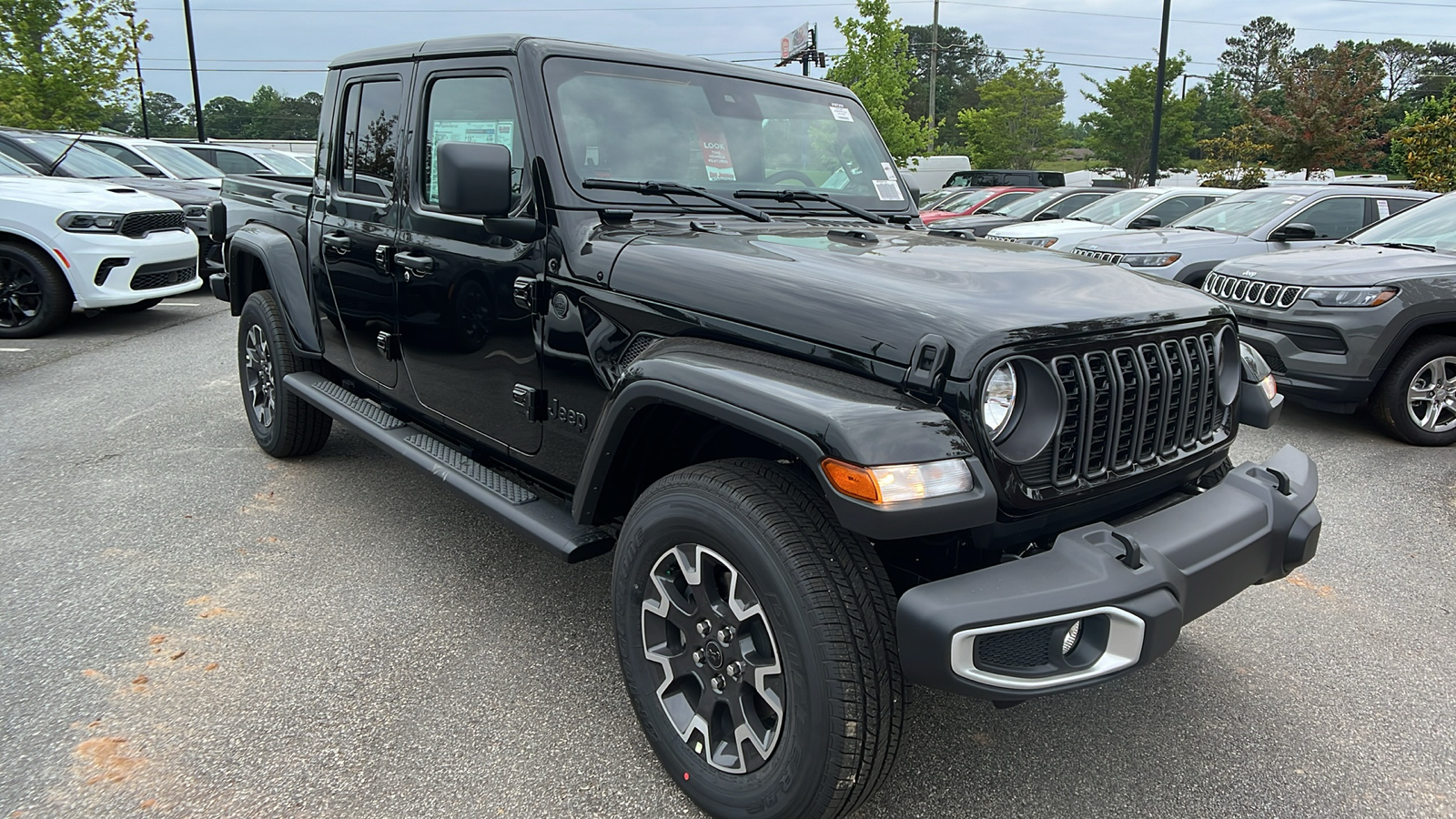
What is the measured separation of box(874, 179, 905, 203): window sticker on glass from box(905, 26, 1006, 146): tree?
2764 inches

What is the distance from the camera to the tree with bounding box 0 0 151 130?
64.6 ft

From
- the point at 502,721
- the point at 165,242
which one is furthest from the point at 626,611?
the point at 165,242

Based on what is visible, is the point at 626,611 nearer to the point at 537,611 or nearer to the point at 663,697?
the point at 663,697

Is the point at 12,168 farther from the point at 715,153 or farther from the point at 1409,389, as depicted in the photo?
the point at 1409,389

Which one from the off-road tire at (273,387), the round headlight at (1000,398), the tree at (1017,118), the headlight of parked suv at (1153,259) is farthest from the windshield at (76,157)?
the tree at (1017,118)

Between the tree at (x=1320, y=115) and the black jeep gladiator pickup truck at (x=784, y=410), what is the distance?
26.2 metres

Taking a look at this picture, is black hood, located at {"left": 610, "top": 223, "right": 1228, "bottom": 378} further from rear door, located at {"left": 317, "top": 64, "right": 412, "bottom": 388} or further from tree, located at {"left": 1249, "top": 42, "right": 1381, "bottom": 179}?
tree, located at {"left": 1249, "top": 42, "right": 1381, "bottom": 179}

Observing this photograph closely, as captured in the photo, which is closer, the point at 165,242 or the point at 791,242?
the point at 791,242

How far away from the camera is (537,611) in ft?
11.2

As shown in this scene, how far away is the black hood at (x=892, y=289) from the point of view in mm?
2084

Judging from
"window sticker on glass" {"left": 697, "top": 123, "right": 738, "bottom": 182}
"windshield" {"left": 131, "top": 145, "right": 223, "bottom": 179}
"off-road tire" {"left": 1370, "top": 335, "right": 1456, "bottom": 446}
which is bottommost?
"off-road tire" {"left": 1370, "top": 335, "right": 1456, "bottom": 446}

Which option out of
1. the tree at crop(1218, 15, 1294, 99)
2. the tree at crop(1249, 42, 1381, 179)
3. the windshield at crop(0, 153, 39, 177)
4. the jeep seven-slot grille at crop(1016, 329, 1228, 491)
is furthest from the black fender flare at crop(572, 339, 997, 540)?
the tree at crop(1218, 15, 1294, 99)

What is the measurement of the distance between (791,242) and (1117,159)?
44.9 metres

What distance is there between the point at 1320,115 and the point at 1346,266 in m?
22.7
